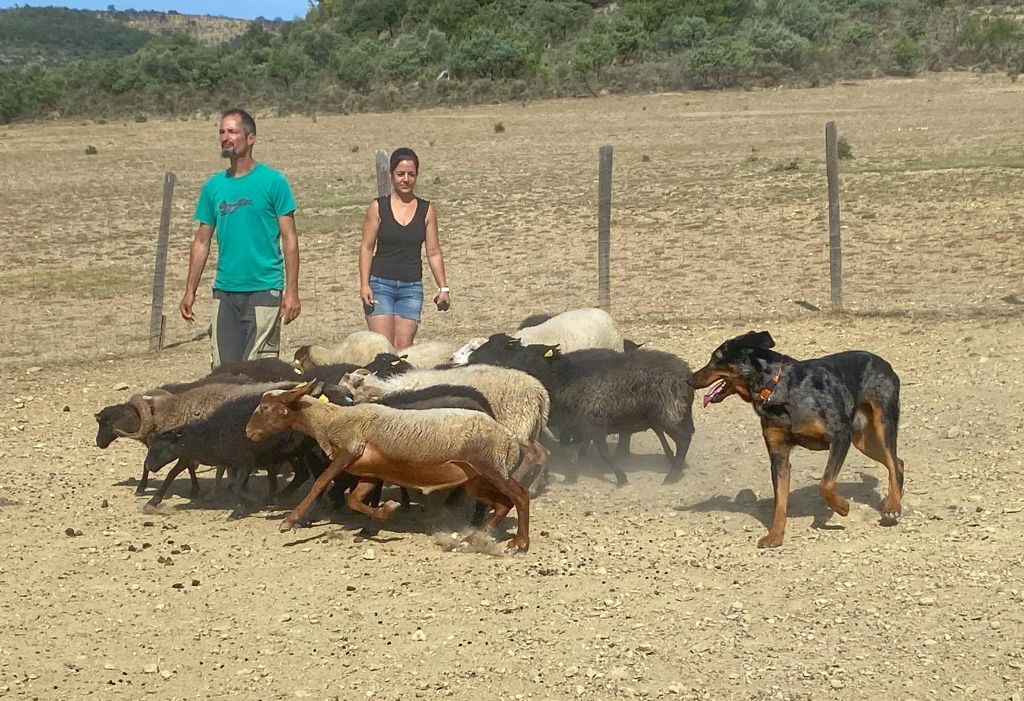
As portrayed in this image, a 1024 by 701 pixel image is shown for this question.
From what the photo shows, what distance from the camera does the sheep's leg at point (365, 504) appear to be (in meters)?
8.21

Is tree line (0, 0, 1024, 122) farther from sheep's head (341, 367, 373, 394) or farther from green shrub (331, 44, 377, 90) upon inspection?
sheep's head (341, 367, 373, 394)

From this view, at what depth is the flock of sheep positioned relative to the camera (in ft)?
26.4

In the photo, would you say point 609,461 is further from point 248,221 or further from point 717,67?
point 717,67

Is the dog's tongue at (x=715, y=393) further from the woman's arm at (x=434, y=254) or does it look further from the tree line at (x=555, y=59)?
the tree line at (x=555, y=59)

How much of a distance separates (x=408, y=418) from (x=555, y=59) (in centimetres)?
6627

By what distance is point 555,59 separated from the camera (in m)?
72.3

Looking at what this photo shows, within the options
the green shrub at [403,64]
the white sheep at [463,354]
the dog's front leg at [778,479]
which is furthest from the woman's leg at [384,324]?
the green shrub at [403,64]

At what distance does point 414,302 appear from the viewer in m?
10.8

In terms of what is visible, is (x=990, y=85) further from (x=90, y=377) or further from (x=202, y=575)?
(x=202, y=575)

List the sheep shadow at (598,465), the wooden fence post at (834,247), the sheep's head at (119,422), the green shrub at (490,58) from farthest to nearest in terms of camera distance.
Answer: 1. the green shrub at (490,58)
2. the wooden fence post at (834,247)
3. the sheep shadow at (598,465)
4. the sheep's head at (119,422)

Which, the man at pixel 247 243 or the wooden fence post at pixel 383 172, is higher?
the wooden fence post at pixel 383 172

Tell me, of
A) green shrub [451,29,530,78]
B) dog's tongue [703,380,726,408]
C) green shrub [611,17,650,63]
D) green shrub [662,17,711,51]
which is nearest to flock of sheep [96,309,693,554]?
dog's tongue [703,380,726,408]

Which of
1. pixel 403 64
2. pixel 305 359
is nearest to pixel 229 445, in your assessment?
pixel 305 359

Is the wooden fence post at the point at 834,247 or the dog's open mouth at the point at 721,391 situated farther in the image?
the wooden fence post at the point at 834,247
